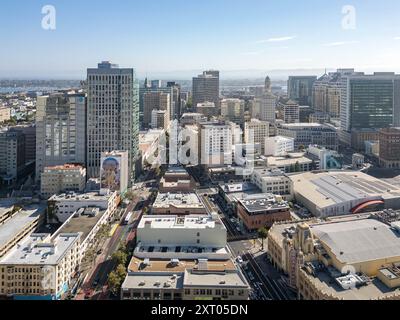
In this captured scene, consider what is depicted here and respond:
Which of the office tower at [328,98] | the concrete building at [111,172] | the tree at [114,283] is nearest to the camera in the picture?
the tree at [114,283]

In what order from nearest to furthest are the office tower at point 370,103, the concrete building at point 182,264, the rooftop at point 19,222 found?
the concrete building at point 182,264
the rooftop at point 19,222
the office tower at point 370,103

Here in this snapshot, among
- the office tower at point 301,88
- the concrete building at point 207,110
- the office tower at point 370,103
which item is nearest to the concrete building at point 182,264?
the office tower at point 370,103

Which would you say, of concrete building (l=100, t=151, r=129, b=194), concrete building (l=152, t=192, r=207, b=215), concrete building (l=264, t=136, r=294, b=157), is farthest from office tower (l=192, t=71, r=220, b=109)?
concrete building (l=152, t=192, r=207, b=215)

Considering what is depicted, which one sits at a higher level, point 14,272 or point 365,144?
point 365,144

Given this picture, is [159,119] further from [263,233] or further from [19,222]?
[263,233]

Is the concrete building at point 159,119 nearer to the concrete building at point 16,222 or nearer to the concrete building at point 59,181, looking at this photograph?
the concrete building at point 59,181
